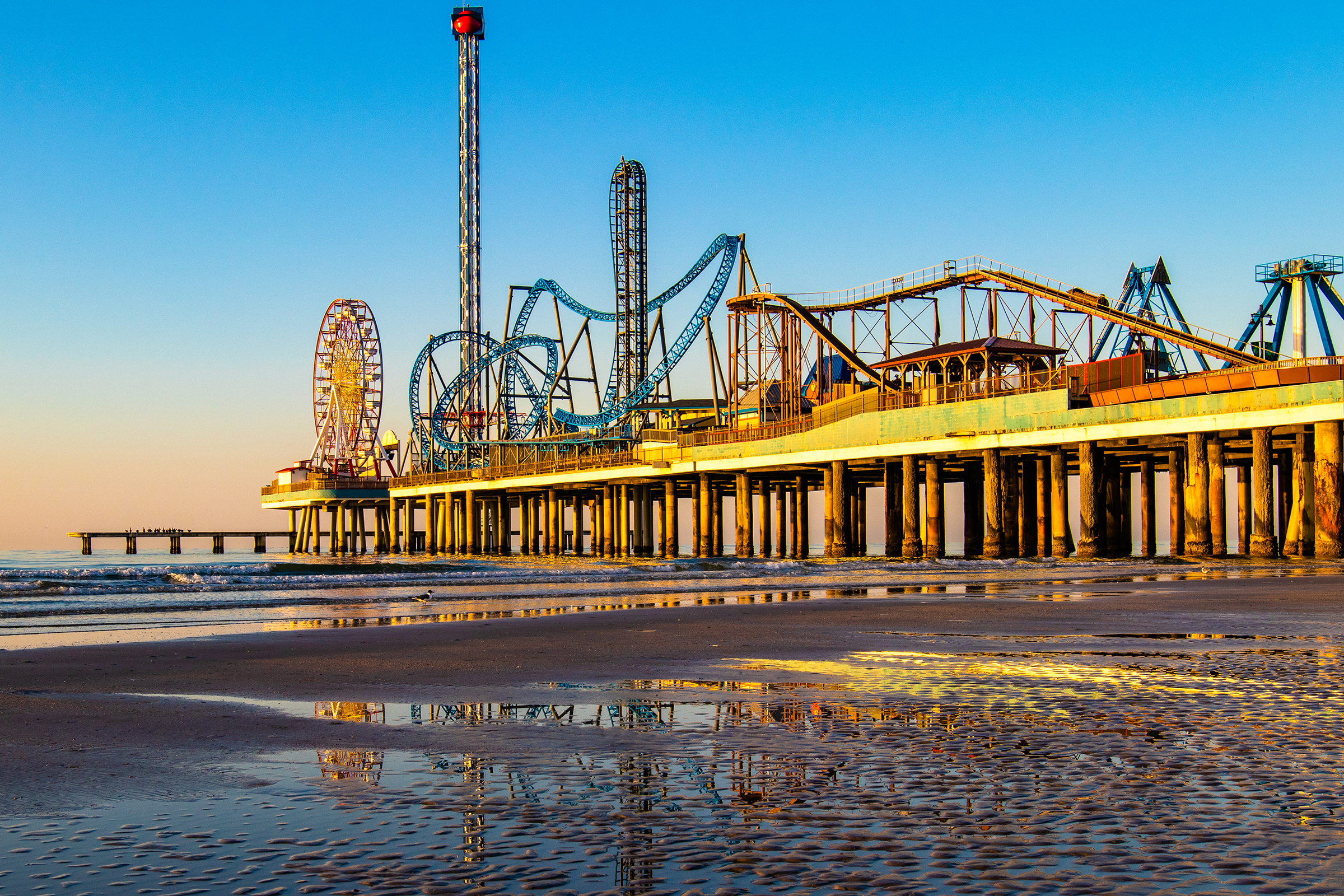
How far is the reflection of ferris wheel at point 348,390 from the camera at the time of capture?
117 metres

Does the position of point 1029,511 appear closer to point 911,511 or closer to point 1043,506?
point 1043,506

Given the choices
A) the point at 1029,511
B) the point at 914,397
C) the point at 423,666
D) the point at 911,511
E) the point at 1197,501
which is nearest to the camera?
the point at 423,666

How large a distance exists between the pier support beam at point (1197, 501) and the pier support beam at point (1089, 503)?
10.1 feet

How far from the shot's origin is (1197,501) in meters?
38.5

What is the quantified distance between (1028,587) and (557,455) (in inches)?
2853

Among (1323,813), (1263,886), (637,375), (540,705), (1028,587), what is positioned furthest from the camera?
(637,375)

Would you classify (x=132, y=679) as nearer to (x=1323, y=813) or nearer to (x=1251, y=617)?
(x=1323, y=813)

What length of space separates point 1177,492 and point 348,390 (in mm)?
88418

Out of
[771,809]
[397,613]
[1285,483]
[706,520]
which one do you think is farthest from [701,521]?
[771,809]

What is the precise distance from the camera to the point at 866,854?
3771mm

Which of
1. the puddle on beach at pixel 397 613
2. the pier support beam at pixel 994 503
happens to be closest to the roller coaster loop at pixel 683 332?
the pier support beam at pixel 994 503

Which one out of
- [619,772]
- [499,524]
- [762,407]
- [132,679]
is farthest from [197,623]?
[499,524]

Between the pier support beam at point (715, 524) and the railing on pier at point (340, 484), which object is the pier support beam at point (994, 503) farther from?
the railing on pier at point (340, 484)

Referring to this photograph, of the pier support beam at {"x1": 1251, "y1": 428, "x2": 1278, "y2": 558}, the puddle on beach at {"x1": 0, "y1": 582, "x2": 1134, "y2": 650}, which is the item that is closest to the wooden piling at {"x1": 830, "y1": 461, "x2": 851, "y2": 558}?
the pier support beam at {"x1": 1251, "y1": 428, "x2": 1278, "y2": 558}
